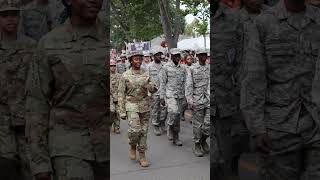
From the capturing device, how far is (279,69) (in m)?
2.99

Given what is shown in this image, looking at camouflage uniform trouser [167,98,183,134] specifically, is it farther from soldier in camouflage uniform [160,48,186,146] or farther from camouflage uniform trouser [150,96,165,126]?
camouflage uniform trouser [150,96,165,126]

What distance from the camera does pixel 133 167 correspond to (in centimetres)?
628

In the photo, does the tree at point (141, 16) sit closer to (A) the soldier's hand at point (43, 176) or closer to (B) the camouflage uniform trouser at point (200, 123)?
(B) the camouflage uniform trouser at point (200, 123)

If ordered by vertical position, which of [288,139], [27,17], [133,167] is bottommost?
[133,167]

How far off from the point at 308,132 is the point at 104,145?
1113mm

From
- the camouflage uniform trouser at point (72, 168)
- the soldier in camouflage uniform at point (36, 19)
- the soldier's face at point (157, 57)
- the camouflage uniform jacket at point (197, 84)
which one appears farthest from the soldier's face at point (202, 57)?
the camouflage uniform trouser at point (72, 168)

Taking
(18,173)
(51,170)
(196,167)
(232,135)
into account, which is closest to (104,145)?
(51,170)

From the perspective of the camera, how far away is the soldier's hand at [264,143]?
121 inches

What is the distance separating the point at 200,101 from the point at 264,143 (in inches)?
162

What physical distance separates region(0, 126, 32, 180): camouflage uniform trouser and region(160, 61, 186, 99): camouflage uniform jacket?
511cm

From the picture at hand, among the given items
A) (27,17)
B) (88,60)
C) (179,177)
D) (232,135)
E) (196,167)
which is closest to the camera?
(88,60)

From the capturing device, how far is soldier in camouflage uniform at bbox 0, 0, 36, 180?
3037mm

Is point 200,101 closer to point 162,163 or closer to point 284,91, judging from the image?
point 162,163

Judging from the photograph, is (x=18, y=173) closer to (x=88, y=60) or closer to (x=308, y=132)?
(x=88, y=60)
